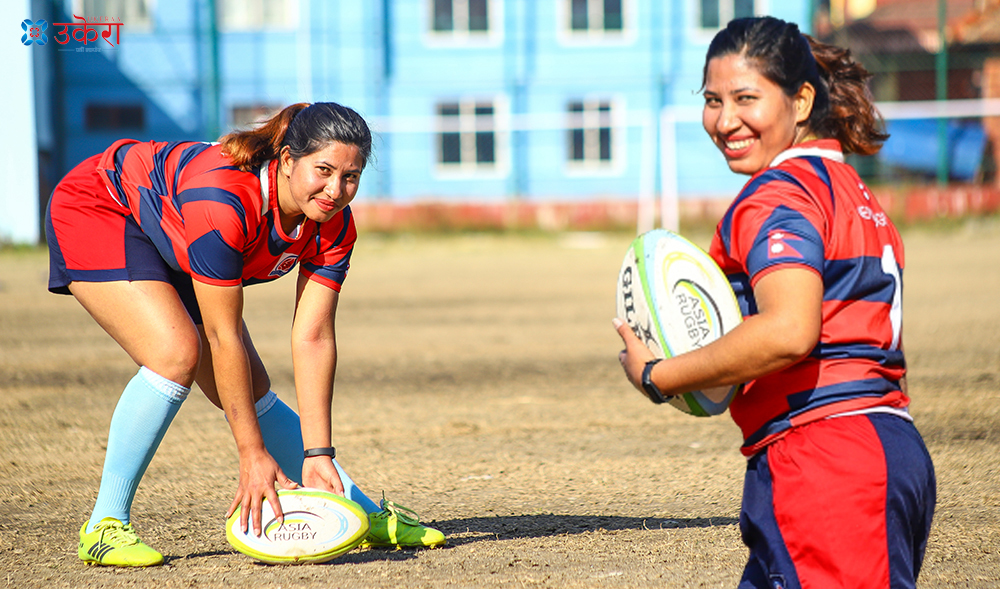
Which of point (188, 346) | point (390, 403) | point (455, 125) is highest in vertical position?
point (455, 125)

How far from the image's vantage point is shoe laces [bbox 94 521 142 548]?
3.49 metres

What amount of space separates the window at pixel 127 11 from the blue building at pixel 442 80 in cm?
6

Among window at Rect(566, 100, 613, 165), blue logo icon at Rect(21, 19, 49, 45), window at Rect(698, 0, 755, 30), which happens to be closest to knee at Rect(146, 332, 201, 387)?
blue logo icon at Rect(21, 19, 49, 45)

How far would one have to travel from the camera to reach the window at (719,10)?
26.8 m

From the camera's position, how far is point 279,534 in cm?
329

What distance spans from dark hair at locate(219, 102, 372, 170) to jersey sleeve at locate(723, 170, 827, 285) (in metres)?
1.40

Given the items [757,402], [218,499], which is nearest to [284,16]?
[218,499]

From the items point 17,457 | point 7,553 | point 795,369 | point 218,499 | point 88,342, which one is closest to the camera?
point 795,369

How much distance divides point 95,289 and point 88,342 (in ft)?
20.9

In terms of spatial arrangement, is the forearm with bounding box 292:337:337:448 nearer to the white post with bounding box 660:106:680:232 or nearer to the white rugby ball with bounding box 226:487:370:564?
the white rugby ball with bounding box 226:487:370:564

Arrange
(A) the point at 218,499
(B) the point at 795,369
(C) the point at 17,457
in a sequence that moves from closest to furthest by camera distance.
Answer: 1. (B) the point at 795,369
2. (A) the point at 218,499
3. (C) the point at 17,457

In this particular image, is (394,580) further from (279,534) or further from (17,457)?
(17,457)

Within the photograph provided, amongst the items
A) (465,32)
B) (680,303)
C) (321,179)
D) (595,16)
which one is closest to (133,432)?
(321,179)

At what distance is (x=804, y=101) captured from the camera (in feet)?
7.66
